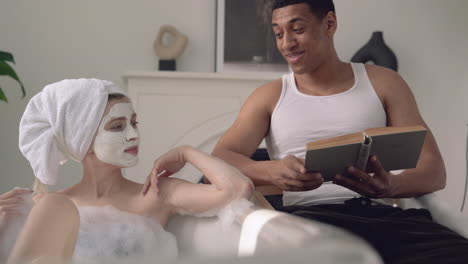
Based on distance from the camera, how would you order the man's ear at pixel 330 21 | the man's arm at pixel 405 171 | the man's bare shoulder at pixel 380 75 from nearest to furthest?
the man's arm at pixel 405 171, the man's bare shoulder at pixel 380 75, the man's ear at pixel 330 21

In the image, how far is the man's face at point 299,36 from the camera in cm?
181

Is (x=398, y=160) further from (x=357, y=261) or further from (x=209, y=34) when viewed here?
(x=209, y=34)

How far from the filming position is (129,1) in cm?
348

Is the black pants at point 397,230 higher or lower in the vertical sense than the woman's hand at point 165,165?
lower

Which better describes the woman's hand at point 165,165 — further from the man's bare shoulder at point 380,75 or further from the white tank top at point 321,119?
the man's bare shoulder at point 380,75

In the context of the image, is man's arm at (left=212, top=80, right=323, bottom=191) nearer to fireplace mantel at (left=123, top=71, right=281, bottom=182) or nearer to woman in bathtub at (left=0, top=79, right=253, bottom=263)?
woman in bathtub at (left=0, top=79, right=253, bottom=263)

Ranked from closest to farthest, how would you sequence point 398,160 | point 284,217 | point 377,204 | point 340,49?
point 284,217, point 398,160, point 377,204, point 340,49

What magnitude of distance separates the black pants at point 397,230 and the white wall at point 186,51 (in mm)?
2131

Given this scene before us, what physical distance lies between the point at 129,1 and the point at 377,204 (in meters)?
2.31

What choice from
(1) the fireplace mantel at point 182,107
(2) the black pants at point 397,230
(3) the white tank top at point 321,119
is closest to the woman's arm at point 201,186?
(2) the black pants at point 397,230

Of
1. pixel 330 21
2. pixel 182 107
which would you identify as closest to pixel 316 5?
pixel 330 21

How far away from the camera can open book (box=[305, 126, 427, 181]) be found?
4.50ft

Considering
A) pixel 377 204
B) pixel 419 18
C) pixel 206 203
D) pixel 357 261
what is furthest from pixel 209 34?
pixel 357 261

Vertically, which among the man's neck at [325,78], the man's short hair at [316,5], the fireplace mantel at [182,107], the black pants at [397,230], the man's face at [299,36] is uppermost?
the man's short hair at [316,5]
